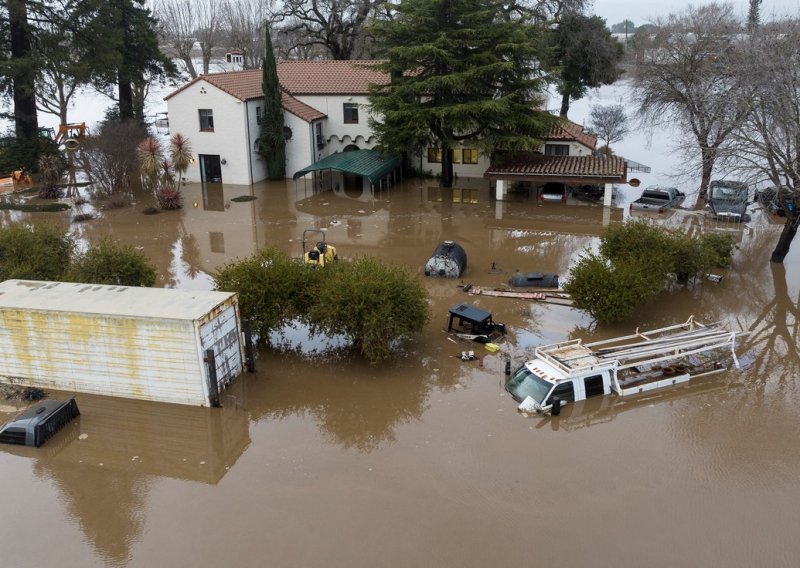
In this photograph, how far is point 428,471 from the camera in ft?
40.6

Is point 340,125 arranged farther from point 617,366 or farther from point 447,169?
point 617,366

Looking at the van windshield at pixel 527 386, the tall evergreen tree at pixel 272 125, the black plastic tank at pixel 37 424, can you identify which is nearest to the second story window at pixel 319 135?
the tall evergreen tree at pixel 272 125

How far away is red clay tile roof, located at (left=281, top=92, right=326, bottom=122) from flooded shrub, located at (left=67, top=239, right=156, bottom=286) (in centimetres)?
2009

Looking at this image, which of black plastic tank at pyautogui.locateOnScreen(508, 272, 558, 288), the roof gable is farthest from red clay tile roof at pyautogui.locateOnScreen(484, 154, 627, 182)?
black plastic tank at pyautogui.locateOnScreen(508, 272, 558, 288)

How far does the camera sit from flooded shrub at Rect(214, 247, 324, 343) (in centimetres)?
1644

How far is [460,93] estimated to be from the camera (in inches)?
1294

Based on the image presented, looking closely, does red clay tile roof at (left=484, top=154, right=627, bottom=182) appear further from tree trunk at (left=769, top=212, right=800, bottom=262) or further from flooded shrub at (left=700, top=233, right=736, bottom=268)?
flooded shrub at (left=700, top=233, right=736, bottom=268)

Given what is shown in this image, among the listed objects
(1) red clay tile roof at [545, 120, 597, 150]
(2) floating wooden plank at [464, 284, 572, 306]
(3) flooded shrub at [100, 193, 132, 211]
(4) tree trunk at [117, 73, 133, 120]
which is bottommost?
(2) floating wooden plank at [464, 284, 572, 306]

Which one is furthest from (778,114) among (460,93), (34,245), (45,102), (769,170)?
(45,102)

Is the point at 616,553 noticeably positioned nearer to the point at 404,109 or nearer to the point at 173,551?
the point at 173,551

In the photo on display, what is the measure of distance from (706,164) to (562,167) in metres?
6.80

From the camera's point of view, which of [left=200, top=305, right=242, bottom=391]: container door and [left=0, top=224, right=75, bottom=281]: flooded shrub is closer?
[left=200, top=305, right=242, bottom=391]: container door

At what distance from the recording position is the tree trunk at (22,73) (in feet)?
112

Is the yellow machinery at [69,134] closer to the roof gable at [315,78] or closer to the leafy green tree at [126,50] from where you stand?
the leafy green tree at [126,50]
